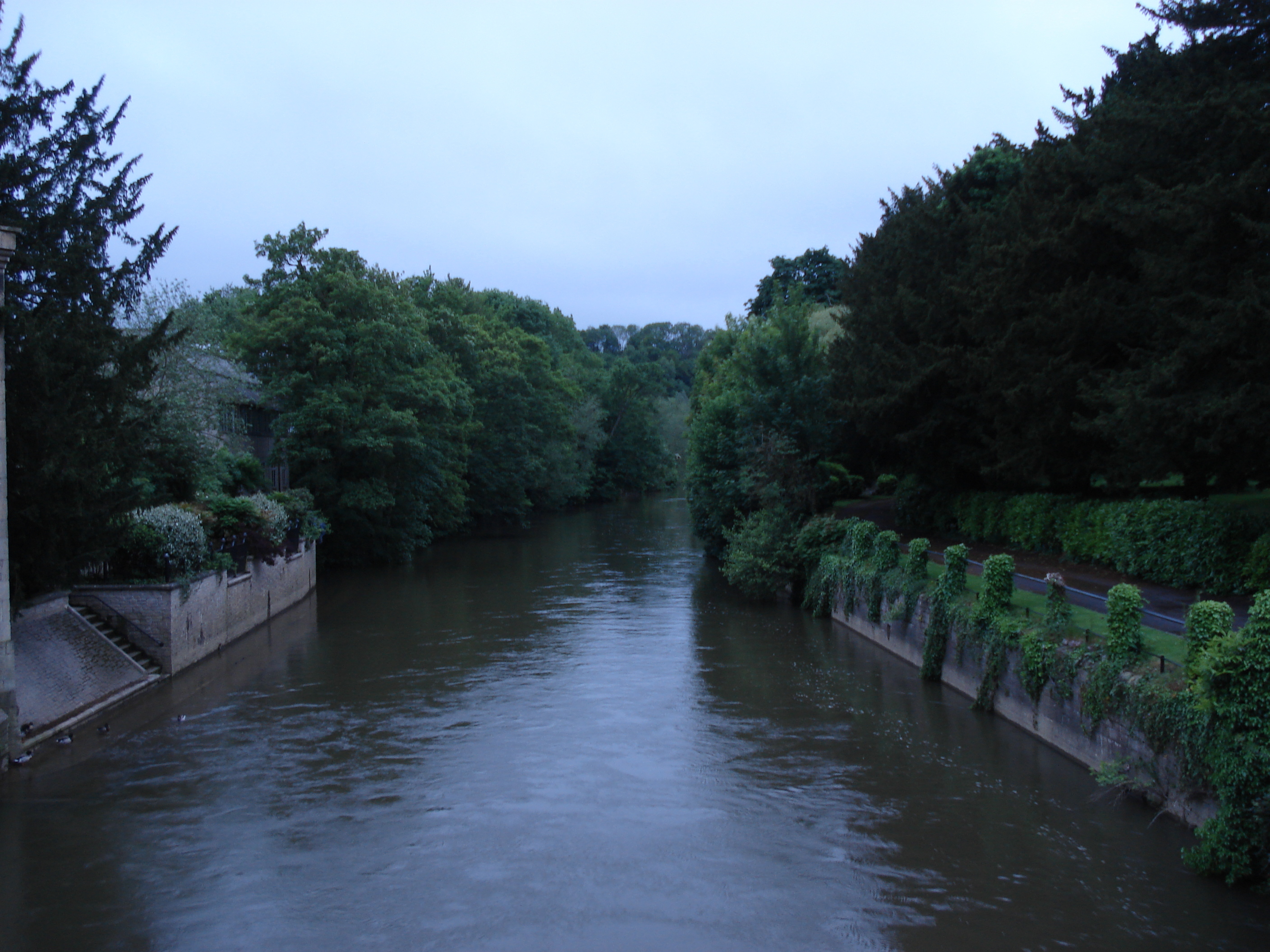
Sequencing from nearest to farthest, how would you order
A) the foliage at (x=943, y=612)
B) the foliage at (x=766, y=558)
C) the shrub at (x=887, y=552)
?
the foliage at (x=943, y=612) < the shrub at (x=887, y=552) < the foliage at (x=766, y=558)

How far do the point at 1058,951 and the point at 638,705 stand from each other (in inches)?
375

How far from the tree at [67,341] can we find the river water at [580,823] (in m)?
3.69

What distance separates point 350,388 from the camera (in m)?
33.9

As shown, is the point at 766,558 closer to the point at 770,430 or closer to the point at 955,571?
the point at 770,430

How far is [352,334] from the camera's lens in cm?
3469

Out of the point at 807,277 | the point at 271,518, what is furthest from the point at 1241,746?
the point at 807,277

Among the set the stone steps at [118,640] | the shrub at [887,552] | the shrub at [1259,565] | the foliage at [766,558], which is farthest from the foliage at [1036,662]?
the stone steps at [118,640]

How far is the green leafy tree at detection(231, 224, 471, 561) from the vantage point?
111 feet

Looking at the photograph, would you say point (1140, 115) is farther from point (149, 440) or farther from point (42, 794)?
point (42, 794)

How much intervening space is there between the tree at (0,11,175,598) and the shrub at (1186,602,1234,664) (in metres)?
13.8

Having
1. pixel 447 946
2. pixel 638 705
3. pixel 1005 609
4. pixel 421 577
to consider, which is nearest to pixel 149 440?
pixel 638 705

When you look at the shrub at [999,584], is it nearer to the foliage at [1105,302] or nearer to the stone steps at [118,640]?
the foliage at [1105,302]

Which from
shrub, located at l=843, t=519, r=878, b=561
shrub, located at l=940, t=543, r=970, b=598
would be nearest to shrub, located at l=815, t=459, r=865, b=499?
shrub, located at l=843, t=519, r=878, b=561

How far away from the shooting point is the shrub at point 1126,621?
11.9m
